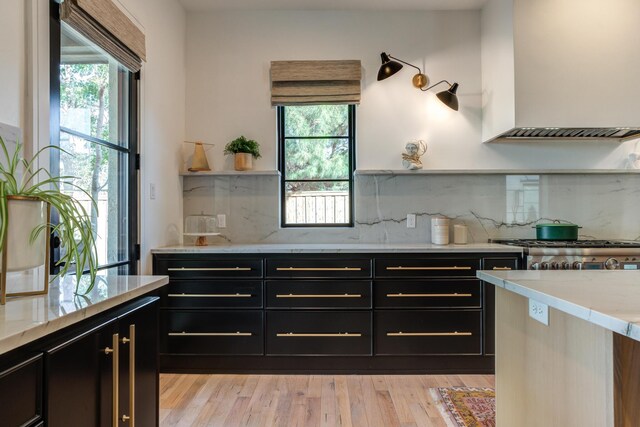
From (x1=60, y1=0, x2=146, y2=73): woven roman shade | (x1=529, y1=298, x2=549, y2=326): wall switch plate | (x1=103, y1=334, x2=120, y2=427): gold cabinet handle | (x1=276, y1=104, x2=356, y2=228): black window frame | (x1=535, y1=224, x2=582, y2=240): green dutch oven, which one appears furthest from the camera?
(x1=276, y1=104, x2=356, y2=228): black window frame

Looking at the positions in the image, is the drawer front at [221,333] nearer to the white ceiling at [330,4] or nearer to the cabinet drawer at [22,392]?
the cabinet drawer at [22,392]

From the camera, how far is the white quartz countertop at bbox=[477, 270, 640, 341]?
0.84 metres

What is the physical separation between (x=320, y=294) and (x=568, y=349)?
1.65m

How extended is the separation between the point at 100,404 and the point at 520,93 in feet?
9.67

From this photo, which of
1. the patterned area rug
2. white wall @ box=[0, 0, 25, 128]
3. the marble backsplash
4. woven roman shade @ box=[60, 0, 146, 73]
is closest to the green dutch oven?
the marble backsplash

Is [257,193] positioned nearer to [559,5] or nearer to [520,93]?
[520,93]

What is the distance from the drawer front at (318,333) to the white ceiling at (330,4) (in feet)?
8.06

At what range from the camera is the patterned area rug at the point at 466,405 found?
2014mm

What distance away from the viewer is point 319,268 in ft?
8.63

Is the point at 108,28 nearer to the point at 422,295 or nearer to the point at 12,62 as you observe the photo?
the point at 12,62

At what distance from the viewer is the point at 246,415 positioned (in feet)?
6.86

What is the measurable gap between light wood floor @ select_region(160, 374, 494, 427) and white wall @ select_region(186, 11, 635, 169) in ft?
5.42

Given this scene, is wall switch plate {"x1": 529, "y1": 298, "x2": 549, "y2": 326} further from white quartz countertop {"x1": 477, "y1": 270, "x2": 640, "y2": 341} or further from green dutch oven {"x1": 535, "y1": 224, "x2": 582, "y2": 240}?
green dutch oven {"x1": 535, "y1": 224, "x2": 582, "y2": 240}

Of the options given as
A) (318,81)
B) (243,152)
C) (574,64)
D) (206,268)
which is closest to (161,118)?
(243,152)
